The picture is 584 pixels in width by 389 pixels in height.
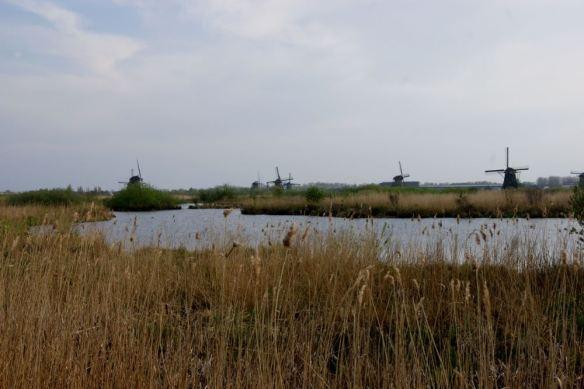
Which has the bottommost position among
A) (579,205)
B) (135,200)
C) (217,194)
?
(579,205)

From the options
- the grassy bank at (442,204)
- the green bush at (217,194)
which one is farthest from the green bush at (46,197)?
the green bush at (217,194)

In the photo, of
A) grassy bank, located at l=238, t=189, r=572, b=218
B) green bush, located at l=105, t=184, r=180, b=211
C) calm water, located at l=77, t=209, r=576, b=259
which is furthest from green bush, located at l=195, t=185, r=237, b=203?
calm water, located at l=77, t=209, r=576, b=259

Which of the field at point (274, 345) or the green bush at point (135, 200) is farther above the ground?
the green bush at point (135, 200)

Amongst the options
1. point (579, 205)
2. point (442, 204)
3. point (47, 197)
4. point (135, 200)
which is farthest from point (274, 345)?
point (135, 200)

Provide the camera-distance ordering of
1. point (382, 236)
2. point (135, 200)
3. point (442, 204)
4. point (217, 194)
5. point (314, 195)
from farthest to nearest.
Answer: point (217, 194), point (135, 200), point (314, 195), point (442, 204), point (382, 236)

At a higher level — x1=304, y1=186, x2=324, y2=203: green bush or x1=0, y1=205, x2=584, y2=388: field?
x1=304, y1=186, x2=324, y2=203: green bush

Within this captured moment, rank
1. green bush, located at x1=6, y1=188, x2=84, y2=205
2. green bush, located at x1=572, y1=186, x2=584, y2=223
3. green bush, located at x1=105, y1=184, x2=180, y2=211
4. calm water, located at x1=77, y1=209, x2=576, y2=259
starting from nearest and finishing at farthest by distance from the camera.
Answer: calm water, located at x1=77, y1=209, x2=576, y2=259
green bush, located at x1=572, y1=186, x2=584, y2=223
green bush, located at x1=6, y1=188, x2=84, y2=205
green bush, located at x1=105, y1=184, x2=180, y2=211

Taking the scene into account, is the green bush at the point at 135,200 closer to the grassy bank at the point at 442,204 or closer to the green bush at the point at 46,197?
the green bush at the point at 46,197

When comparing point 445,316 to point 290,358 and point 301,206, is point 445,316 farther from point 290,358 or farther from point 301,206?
point 301,206

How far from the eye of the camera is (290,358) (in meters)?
2.65

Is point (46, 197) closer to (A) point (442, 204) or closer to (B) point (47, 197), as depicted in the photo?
(B) point (47, 197)

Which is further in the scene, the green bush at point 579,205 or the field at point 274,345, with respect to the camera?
the green bush at point 579,205

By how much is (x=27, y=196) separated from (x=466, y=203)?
26116mm

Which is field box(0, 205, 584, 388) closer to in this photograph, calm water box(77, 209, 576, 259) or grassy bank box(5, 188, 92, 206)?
calm water box(77, 209, 576, 259)
